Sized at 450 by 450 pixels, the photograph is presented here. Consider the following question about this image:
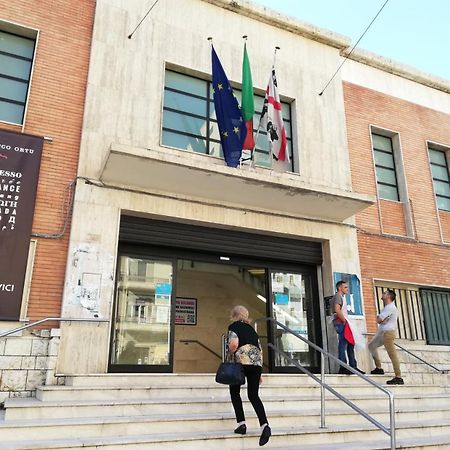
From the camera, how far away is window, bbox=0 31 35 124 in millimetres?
7453

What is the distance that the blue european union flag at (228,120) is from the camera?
798 centimetres

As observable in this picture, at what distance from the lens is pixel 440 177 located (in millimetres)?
11422

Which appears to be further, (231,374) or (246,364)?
(246,364)

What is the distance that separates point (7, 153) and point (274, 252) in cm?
514

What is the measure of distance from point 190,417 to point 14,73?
6489 mm

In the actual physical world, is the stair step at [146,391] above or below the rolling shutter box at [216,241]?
below

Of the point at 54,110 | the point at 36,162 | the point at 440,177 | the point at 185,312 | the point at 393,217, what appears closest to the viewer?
the point at 36,162

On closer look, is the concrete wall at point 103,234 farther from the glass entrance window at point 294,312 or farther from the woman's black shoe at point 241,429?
the woman's black shoe at point 241,429

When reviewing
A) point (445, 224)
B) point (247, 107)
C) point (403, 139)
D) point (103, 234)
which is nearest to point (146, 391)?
point (103, 234)

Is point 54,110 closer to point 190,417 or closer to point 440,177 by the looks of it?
point 190,417

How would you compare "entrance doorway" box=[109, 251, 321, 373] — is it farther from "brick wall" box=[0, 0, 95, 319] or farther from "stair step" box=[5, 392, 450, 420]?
"stair step" box=[5, 392, 450, 420]

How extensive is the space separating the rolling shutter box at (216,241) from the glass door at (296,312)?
0.40 m

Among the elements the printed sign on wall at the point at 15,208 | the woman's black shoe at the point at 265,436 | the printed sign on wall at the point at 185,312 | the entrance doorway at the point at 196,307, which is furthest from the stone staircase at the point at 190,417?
the printed sign on wall at the point at 185,312

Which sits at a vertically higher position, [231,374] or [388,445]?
[231,374]
